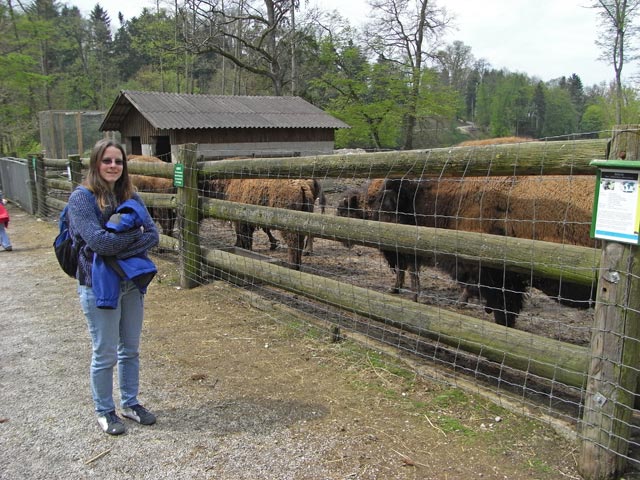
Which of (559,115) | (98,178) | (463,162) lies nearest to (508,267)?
(463,162)

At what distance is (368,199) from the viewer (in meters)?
6.43

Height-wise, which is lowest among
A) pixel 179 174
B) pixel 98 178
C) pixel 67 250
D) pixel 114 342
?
pixel 114 342

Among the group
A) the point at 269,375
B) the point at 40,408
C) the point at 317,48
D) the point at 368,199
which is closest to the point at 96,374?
the point at 40,408

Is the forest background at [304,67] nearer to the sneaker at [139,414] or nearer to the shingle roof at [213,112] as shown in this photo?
the shingle roof at [213,112]

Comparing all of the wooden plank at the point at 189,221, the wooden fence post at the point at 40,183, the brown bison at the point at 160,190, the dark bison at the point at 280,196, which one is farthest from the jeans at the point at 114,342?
the wooden fence post at the point at 40,183

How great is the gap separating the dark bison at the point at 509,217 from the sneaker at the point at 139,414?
7.41 ft

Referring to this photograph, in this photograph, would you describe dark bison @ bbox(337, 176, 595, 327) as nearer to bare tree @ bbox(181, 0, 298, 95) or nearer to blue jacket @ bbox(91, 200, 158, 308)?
blue jacket @ bbox(91, 200, 158, 308)

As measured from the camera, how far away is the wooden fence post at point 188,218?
6.42 m

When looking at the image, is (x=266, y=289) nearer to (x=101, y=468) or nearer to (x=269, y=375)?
(x=269, y=375)

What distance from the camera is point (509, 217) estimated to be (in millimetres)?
4527

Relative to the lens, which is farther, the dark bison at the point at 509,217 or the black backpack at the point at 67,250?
the dark bison at the point at 509,217

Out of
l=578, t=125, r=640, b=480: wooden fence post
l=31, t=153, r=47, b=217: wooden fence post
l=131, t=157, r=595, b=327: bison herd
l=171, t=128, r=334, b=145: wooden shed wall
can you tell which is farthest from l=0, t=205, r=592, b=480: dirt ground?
l=171, t=128, r=334, b=145: wooden shed wall

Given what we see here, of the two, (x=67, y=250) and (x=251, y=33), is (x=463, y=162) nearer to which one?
(x=67, y=250)

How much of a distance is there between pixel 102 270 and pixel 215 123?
1717 centimetres
